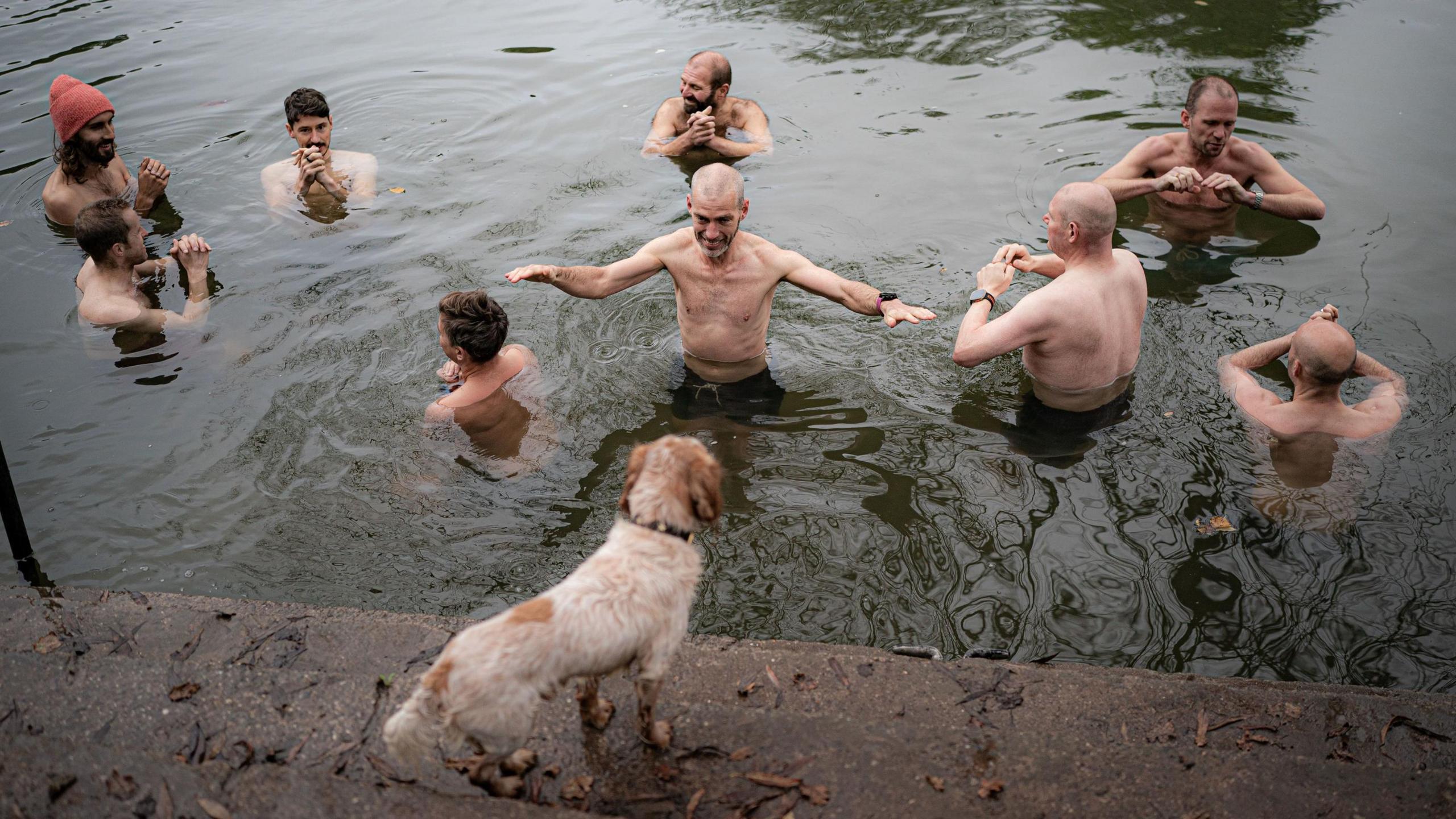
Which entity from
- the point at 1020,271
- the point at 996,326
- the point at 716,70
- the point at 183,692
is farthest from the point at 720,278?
the point at 716,70

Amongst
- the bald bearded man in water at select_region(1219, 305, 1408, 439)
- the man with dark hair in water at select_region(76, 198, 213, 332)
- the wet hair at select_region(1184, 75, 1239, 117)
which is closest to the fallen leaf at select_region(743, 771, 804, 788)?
the bald bearded man in water at select_region(1219, 305, 1408, 439)

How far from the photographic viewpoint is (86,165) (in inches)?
344

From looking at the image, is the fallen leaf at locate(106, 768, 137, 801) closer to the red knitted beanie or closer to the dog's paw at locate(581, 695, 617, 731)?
the dog's paw at locate(581, 695, 617, 731)

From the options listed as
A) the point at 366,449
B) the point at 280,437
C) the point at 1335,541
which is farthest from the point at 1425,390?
Result: the point at 280,437

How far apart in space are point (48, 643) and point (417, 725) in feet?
7.82

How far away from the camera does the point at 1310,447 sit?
19.6 feet

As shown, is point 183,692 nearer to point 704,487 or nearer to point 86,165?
point 704,487

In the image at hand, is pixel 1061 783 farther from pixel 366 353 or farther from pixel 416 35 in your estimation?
pixel 416 35

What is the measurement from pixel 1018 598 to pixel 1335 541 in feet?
6.33

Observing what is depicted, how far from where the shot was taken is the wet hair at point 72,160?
8.46m

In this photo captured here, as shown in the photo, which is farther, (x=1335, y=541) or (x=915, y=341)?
(x=915, y=341)

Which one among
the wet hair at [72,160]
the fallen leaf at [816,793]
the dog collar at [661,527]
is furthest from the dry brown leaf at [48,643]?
the wet hair at [72,160]

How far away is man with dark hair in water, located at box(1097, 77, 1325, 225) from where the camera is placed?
26.7ft

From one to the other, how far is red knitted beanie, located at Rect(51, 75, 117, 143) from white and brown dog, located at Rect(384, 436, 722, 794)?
24.7 ft
